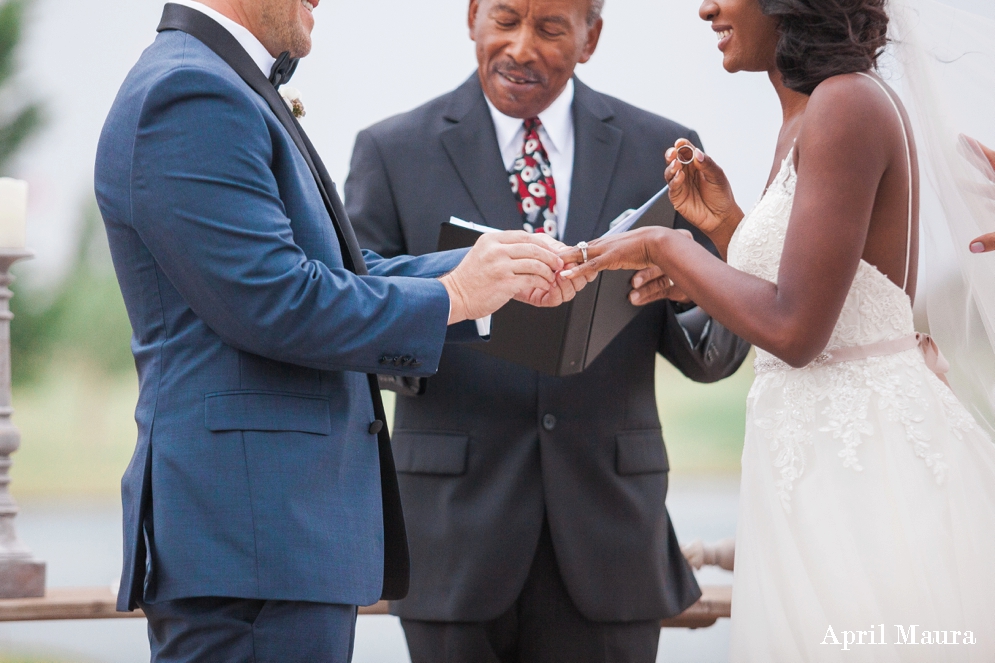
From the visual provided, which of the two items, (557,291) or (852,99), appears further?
(557,291)

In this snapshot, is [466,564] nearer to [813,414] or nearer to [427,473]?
[427,473]

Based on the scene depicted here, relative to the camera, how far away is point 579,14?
8.22ft

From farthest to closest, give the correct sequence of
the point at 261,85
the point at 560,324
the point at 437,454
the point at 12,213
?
the point at 12,213 < the point at 437,454 < the point at 560,324 < the point at 261,85

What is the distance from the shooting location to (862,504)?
1.65m

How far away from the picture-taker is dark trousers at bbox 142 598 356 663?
1.46 m

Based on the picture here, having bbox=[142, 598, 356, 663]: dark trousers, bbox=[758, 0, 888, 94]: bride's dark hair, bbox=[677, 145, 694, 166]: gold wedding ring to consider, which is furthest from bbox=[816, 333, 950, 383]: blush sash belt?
bbox=[142, 598, 356, 663]: dark trousers

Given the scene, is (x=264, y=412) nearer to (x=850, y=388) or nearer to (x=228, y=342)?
(x=228, y=342)

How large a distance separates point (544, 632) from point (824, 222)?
3.89 feet

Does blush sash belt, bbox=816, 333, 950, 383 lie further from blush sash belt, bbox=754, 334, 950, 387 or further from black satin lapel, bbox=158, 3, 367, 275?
black satin lapel, bbox=158, 3, 367, 275

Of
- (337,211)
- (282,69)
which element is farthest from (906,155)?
(282,69)

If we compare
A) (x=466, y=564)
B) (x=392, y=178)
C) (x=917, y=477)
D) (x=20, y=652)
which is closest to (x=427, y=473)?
(x=466, y=564)

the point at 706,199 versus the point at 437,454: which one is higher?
the point at 706,199

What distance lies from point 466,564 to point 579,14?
52.6 inches

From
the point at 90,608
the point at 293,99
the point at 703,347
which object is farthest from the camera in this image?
the point at 90,608
